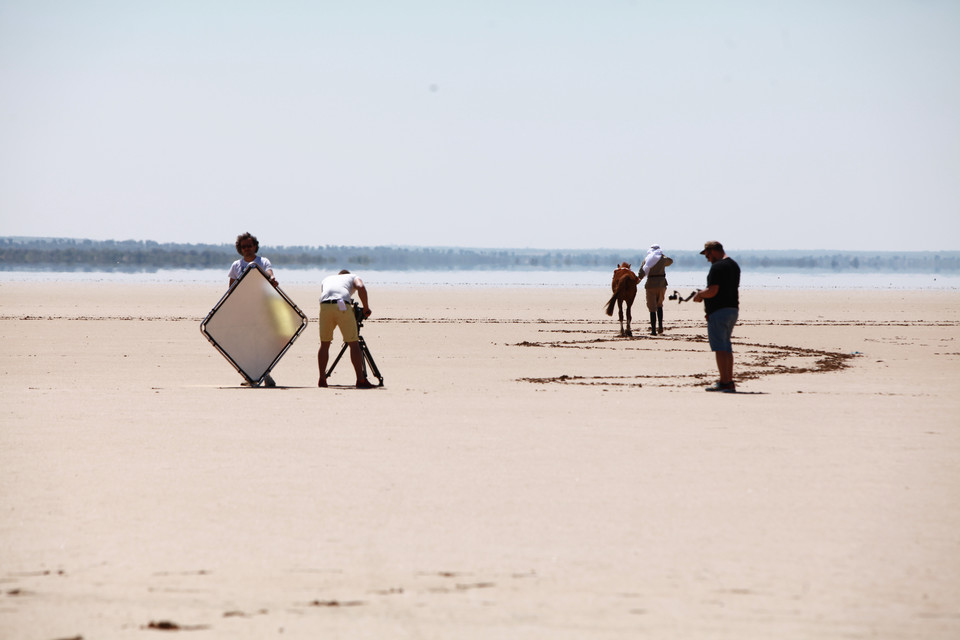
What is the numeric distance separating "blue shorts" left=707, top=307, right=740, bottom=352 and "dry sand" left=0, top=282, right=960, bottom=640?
0.66 meters

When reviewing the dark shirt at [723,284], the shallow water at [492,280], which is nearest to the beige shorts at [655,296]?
the dark shirt at [723,284]

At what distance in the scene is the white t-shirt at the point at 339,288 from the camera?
609 inches

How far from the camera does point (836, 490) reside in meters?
8.68

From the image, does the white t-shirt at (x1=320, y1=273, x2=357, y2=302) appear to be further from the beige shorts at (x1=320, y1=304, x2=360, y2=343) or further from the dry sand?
the dry sand

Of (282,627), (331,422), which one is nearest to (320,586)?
(282,627)

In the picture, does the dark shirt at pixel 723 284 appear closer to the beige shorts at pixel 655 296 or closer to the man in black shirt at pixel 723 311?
the man in black shirt at pixel 723 311

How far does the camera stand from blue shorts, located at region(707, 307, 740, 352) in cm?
1519

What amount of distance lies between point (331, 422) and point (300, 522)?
180 inches

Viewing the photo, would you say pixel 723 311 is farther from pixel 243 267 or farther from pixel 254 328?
pixel 243 267

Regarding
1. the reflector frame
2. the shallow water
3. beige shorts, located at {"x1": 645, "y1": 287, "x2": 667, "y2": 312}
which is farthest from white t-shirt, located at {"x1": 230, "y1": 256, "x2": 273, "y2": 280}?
the shallow water

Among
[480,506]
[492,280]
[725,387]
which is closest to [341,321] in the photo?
[725,387]

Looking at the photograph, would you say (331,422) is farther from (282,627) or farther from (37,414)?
(282,627)

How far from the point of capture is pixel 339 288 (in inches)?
611

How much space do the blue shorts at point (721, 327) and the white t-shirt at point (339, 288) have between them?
433 cm
